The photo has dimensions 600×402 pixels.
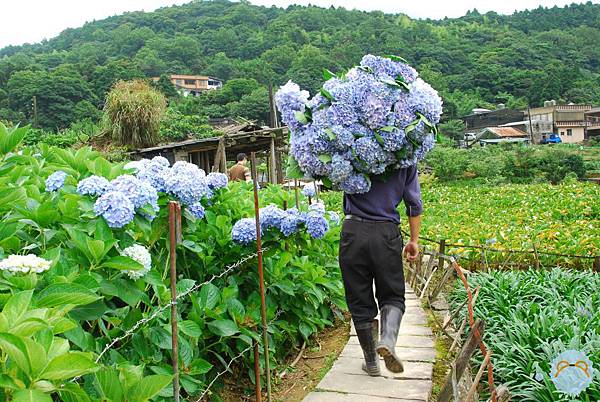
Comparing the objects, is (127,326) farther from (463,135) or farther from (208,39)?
(208,39)


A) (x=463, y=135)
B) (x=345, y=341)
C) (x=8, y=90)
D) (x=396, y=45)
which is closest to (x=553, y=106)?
(x=463, y=135)

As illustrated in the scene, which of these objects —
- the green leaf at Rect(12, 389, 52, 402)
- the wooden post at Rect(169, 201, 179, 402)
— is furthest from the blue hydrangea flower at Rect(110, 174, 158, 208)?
the green leaf at Rect(12, 389, 52, 402)

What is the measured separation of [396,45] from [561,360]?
2959 inches

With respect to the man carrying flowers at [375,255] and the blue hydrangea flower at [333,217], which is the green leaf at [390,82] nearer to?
the man carrying flowers at [375,255]

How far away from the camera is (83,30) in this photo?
84438mm

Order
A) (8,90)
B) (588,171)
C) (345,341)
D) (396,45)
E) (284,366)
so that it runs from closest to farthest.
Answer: (284,366), (345,341), (588,171), (8,90), (396,45)

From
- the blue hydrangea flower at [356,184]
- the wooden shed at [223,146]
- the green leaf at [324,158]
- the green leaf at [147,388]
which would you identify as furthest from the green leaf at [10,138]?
the wooden shed at [223,146]

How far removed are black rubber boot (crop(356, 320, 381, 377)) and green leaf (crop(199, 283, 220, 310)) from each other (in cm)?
92

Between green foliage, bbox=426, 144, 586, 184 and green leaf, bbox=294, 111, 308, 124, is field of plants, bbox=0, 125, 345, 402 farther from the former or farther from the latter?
green foliage, bbox=426, 144, 586, 184

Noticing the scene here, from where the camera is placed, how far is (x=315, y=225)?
11.5 feet

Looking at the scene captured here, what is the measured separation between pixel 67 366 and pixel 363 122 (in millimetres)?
2133

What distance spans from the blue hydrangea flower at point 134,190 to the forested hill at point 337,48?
4891cm

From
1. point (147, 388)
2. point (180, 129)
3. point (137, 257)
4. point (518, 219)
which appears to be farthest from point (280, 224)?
point (180, 129)

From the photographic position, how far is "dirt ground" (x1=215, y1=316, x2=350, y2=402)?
329 centimetres
